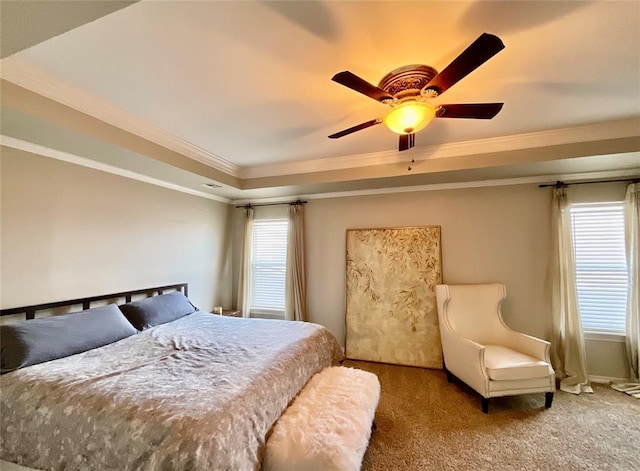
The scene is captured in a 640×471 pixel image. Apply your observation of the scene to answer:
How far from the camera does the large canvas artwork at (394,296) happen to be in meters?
3.87

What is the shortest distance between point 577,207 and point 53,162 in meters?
A: 5.71

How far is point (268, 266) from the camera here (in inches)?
192

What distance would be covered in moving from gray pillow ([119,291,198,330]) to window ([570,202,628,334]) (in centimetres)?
480

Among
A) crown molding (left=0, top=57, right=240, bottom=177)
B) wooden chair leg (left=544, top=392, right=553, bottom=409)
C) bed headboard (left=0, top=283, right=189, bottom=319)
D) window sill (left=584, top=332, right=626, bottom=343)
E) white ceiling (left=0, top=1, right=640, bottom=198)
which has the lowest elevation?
wooden chair leg (left=544, top=392, right=553, bottom=409)

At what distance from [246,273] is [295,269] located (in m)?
0.94

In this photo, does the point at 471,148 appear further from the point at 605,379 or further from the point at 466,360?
the point at 605,379

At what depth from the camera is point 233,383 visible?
181 centimetres

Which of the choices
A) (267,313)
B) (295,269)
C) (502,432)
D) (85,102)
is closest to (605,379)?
(502,432)

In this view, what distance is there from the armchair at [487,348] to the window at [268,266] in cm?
245

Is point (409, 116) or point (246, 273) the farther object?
point (246, 273)

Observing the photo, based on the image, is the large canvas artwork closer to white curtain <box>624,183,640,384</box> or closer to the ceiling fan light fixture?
white curtain <box>624,183,640,384</box>

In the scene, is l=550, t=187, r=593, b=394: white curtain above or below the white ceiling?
below

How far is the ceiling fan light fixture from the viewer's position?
1861 millimetres

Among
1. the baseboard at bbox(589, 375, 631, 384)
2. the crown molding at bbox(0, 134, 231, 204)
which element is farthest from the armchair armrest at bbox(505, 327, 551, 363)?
the crown molding at bbox(0, 134, 231, 204)
